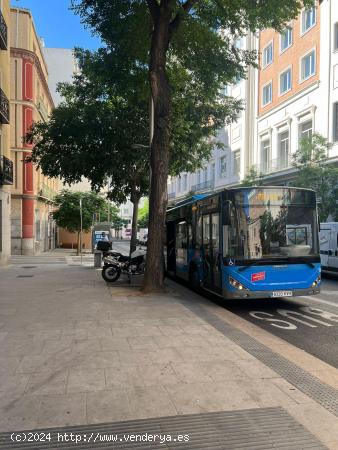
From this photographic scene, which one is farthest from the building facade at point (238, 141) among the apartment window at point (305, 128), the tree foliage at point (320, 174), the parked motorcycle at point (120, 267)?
the parked motorcycle at point (120, 267)

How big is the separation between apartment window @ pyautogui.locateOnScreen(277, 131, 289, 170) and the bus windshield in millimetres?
22343

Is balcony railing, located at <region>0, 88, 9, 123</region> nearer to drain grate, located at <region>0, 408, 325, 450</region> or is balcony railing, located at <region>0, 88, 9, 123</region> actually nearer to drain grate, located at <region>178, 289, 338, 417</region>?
drain grate, located at <region>178, 289, 338, 417</region>

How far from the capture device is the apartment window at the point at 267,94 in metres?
36.3

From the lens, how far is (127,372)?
527 cm

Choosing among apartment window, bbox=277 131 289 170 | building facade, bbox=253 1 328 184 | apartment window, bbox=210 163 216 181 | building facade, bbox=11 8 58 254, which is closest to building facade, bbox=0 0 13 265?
building facade, bbox=11 8 58 254

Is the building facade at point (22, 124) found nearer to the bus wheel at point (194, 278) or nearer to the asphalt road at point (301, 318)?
the bus wheel at point (194, 278)

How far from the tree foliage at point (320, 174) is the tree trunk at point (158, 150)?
1207 centimetres

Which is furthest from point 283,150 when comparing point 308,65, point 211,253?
point 211,253

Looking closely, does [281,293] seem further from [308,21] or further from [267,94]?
[267,94]

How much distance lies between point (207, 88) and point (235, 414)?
45.6 ft

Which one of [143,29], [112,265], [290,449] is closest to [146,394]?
[290,449]

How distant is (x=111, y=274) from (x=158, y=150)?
4.76m

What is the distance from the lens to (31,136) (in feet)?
65.6

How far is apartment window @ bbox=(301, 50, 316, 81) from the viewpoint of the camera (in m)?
29.7
